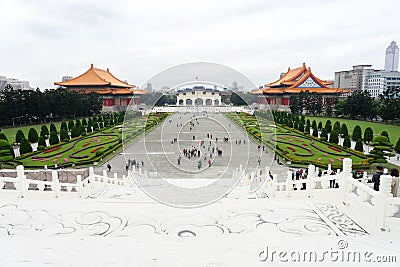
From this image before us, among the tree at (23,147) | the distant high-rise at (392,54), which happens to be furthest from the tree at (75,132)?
the distant high-rise at (392,54)

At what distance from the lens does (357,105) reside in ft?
131

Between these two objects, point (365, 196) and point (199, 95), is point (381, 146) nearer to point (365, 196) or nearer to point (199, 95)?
point (365, 196)

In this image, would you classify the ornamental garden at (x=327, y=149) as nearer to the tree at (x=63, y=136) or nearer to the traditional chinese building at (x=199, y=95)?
the traditional chinese building at (x=199, y=95)

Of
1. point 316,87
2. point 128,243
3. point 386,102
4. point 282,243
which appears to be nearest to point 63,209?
point 128,243

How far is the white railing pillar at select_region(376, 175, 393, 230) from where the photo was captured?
4957 millimetres

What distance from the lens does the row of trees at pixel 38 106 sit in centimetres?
3175

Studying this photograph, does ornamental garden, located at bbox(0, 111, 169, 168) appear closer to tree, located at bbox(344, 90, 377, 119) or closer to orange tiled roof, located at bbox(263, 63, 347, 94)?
tree, located at bbox(344, 90, 377, 119)

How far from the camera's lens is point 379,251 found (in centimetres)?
430

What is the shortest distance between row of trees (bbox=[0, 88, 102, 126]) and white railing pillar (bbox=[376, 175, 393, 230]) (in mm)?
34566

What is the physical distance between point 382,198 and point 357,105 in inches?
1552

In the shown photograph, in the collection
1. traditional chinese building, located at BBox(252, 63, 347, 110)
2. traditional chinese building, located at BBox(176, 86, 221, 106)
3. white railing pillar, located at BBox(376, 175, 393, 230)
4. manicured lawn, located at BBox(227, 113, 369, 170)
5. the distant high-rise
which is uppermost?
the distant high-rise

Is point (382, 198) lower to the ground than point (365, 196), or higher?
higher

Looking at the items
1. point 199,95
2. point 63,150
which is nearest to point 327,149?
point 199,95

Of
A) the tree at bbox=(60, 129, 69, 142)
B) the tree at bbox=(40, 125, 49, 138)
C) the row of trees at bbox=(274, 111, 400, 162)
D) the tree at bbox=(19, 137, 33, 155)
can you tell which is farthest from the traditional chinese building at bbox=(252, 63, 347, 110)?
the tree at bbox=(19, 137, 33, 155)
